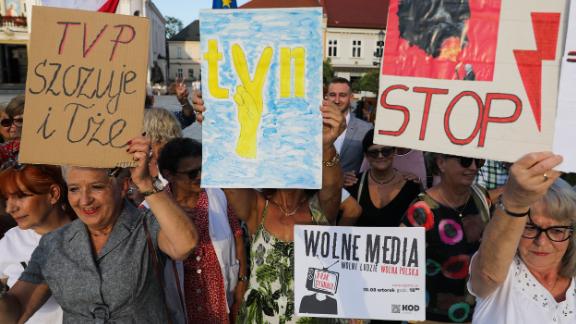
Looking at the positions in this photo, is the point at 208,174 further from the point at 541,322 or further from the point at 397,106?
the point at 541,322

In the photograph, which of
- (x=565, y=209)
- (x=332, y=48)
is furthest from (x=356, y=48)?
(x=565, y=209)

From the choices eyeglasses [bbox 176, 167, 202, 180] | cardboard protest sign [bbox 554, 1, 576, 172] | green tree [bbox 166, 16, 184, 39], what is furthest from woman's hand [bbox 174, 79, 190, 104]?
green tree [bbox 166, 16, 184, 39]

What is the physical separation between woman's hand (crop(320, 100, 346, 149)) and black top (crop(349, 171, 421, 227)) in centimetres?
101

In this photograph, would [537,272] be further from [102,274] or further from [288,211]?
[102,274]

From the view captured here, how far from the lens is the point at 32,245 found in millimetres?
2389

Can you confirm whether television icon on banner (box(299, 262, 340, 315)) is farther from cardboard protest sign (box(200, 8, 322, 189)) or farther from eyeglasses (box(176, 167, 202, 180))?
eyeglasses (box(176, 167, 202, 180))

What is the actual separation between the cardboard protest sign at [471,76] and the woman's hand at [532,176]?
0.55ft

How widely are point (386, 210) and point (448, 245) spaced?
2.16ft

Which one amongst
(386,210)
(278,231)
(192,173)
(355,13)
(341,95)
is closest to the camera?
(278,231)

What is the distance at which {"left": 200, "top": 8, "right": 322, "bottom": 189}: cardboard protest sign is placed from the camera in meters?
1.93

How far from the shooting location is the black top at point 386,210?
9.41ft

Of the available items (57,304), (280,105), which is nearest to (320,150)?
(280,105)

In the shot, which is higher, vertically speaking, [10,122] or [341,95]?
[341,95]

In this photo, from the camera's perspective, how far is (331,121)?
6.36 feet
